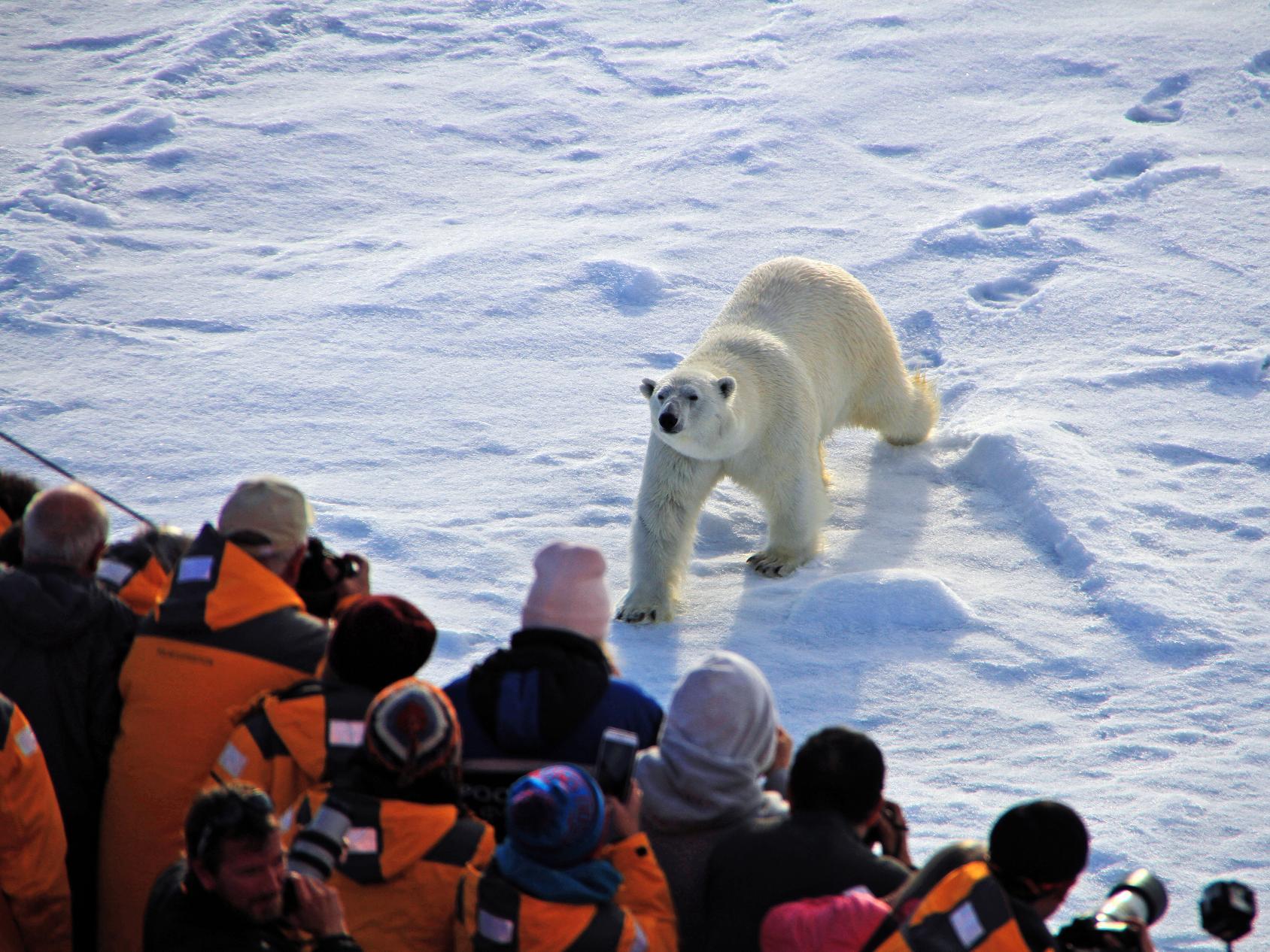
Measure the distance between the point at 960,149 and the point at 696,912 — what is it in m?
7.43

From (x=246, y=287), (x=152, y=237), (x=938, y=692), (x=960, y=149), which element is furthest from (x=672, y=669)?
(x=960, y=149)

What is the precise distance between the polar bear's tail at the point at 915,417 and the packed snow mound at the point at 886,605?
1310 millimetres

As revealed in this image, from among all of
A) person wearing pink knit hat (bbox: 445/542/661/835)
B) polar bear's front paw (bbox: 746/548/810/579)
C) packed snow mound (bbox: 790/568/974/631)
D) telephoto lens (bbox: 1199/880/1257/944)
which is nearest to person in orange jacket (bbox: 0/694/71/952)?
person wearing pink knit hat (bbox: 445/542/661/835)

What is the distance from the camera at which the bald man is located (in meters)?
2.36

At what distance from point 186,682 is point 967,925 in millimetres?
1326

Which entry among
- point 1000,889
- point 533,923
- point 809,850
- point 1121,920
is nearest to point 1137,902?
point 1121,920

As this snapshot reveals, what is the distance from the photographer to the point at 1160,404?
235 inches

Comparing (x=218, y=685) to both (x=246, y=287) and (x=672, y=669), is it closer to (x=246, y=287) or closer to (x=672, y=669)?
(x=672, y=669)

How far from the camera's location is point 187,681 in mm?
2293

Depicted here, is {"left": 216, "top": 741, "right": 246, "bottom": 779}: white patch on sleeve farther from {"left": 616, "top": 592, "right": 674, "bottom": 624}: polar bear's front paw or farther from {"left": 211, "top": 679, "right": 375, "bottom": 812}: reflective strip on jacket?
{"left": 616, "top": 592, "right": 674, "bottom": 624}: polar bear's front paw

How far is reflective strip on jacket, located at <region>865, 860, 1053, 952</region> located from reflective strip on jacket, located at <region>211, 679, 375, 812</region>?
86cm

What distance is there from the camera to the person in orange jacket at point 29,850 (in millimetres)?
2152

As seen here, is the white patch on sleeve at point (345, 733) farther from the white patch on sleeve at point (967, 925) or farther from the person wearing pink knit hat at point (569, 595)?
the white patch on sleeve at point (967, 925)

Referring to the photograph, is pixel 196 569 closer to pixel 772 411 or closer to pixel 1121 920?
pixel 1121 920
